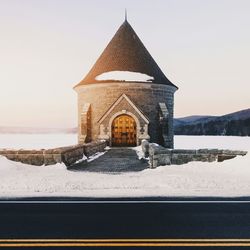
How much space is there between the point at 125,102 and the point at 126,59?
402 centimetres

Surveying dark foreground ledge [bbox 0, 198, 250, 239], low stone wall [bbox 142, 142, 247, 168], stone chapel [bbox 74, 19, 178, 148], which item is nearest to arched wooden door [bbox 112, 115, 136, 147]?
stone chapel [bbox 74, 19, 178, 148]

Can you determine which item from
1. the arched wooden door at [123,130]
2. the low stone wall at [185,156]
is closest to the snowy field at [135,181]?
the low stone wall at [185,156]

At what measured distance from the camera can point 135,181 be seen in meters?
12.0

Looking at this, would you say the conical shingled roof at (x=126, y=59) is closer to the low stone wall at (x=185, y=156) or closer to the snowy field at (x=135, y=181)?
the low stone wall at (x=185, y=156)

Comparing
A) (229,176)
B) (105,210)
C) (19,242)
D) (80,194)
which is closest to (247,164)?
(229,176)

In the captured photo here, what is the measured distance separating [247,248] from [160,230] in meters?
1.44

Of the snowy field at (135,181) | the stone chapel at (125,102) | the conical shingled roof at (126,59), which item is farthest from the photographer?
the conical shingled roof at (126,59)

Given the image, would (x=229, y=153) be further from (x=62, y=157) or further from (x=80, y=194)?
(x=80, y=194)

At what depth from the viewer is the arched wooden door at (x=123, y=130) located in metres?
32.3

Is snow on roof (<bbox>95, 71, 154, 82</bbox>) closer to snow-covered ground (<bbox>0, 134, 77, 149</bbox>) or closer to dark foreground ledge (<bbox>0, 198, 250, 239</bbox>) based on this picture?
snow-covered ground (<bbox>0, 134, 77, 149</bbox>)

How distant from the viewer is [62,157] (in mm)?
15609

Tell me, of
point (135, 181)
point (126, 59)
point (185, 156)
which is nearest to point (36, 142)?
point (126, 59)

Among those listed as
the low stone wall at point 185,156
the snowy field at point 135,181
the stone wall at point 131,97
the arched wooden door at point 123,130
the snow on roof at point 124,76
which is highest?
the snow on roof at point 124,76

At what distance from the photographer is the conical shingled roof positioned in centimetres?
3303
